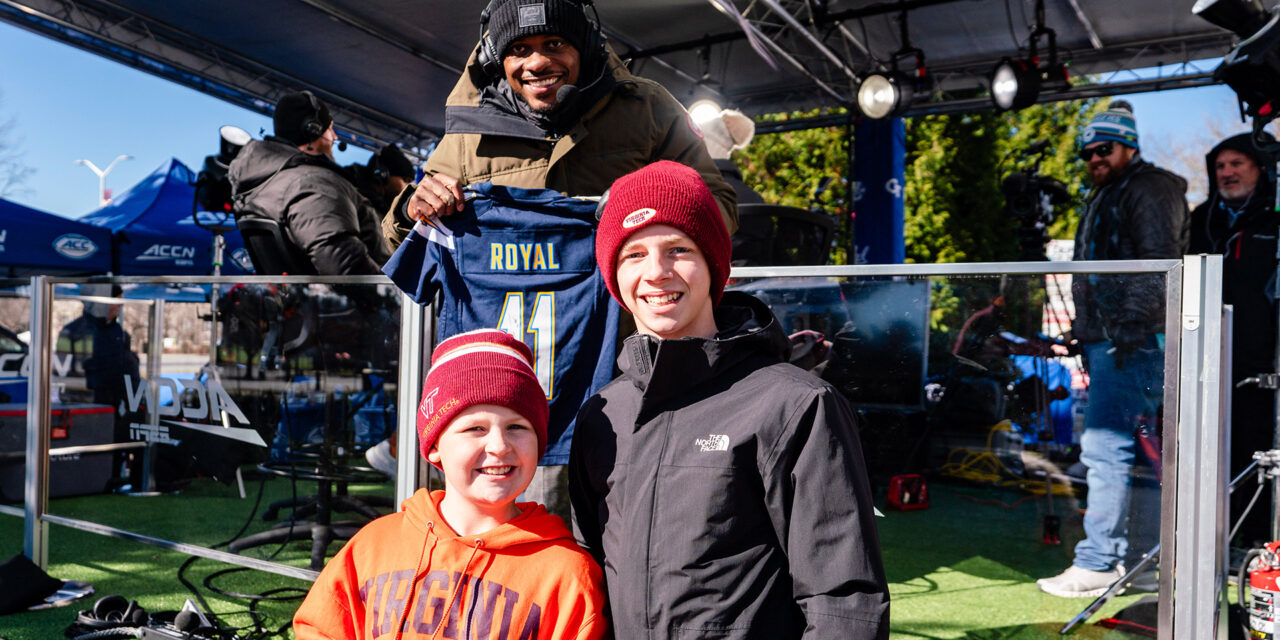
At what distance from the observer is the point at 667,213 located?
1503 mm

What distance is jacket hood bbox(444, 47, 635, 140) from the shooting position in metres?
2.16

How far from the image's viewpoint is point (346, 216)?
3965mm

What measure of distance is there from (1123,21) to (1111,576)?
29.7ft

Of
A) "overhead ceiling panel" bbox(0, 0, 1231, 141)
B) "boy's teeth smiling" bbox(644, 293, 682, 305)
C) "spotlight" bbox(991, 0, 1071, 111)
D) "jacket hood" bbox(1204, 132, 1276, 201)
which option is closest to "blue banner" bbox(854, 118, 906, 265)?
"overhead ceiling panel" bbox(0, 0, 1231, 141)

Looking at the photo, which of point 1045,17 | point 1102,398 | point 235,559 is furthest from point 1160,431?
point 1045,17

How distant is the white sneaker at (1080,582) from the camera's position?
229cm

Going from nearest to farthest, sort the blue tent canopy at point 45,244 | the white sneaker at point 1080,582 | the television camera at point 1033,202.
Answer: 1. the white sneaker at point 1080,582
2. the blue tent canopy at point 45,244
3. the television camera at point 1033,202

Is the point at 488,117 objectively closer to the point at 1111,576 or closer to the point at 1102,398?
the point at 1102,398

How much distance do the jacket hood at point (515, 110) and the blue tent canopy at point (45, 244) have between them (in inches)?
248

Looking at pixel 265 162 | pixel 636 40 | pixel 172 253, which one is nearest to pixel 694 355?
pixel 265 162

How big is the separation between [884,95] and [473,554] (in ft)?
30.5

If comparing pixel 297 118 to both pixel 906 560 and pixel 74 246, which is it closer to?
pixel 906 560

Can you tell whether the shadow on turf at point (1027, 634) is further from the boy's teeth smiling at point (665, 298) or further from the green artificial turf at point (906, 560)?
the boy's teeth smiling at point (665, 298)

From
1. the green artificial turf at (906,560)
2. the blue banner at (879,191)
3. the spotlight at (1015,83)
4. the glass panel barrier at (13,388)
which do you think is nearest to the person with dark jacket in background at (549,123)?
the green artificial turf at (906,560)
